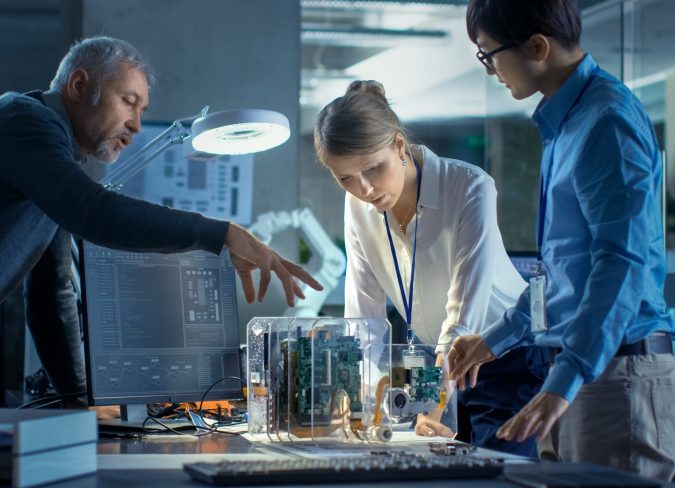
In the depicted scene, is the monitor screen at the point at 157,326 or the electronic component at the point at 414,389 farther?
the monitor screen at the point at 157,326

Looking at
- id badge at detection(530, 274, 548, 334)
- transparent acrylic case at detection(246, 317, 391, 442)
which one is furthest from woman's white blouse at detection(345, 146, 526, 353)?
id badge at detection(530, 274, 548, 334)

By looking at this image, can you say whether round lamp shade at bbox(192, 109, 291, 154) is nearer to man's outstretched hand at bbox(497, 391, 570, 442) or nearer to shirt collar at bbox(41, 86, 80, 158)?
shirt collar at bbox(41, 86, 80, 158)

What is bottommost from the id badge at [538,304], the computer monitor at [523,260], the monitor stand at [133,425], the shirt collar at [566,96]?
the monitor stand at [133,425]

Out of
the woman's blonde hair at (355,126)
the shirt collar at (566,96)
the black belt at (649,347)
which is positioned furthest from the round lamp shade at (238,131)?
the black belt at (649,347)

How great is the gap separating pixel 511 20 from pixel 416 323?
3.07ft

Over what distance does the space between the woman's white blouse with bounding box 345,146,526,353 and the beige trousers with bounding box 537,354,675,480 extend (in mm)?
493

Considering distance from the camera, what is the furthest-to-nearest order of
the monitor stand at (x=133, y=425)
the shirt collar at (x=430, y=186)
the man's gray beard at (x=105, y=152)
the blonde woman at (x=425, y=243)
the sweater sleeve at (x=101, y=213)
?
1. the man's gray beard at (x=105, y=152)
2. the shirt collar at (x=430, y=186)
3. the blonde woman at (x=425, y=243)
4. the monitor stand at (x=133, y=425)
5. the sweater sleeve at (x=101, y=213)

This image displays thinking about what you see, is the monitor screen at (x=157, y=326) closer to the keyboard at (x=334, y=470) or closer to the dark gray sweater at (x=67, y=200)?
the dark gray sweater at (x=67, y=200)

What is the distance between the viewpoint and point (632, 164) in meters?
1.45

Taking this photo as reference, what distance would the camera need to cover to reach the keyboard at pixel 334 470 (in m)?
1.27

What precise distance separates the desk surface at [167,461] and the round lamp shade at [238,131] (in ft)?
2.31

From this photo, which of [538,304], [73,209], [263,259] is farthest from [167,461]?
[538,304]

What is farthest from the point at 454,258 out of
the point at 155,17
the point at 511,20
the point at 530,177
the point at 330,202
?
the point at 330,202

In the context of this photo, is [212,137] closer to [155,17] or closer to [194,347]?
[194,347]
